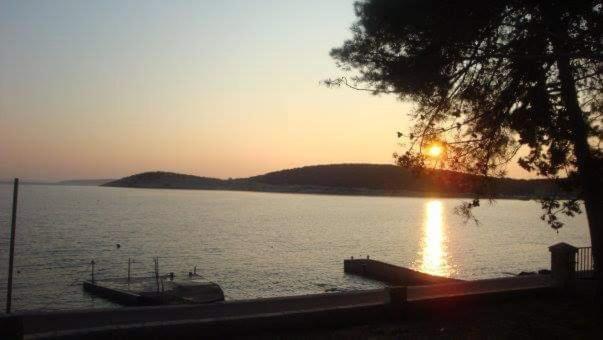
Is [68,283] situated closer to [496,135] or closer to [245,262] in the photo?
[245,262]

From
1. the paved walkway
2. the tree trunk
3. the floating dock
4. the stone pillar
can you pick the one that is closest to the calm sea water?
the floating dock

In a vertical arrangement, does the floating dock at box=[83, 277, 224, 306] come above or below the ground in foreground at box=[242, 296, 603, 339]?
below

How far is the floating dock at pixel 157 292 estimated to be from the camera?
3077cm

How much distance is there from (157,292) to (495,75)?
78.3 ft

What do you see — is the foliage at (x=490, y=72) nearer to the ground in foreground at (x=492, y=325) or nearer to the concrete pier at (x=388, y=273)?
the ground in foreground at (x=492, y=325)

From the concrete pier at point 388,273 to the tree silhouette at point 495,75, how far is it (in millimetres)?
21696

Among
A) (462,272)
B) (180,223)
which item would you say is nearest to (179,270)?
(462,272)

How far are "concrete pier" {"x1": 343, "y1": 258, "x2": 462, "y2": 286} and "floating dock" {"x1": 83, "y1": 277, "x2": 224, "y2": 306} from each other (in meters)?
13.1

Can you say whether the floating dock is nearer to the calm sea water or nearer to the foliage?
the calm sea water

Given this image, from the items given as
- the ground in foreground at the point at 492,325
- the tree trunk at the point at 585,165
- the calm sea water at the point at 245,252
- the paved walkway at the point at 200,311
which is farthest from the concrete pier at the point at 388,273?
the tree trunk at the point at 585,165

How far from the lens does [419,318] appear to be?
1260 centimetres

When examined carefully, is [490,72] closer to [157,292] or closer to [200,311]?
[200,311]

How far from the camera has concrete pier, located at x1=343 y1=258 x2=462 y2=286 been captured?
3694 cm

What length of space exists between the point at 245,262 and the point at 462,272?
A: 20207mm
